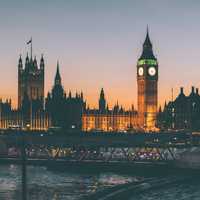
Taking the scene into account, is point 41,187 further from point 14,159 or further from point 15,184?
point 14,159

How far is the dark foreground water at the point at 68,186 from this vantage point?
86438mm

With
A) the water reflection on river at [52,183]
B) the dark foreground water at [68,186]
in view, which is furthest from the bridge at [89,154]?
the water reflection on river at [52,183]

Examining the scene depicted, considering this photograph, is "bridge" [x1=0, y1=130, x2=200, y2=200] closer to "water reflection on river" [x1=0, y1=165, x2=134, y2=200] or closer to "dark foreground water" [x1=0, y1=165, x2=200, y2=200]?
Answer: "dark foreground water" [x1=0, y1=165, x2=200, y2=200]

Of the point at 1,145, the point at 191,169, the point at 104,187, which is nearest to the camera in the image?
the point at 104,187

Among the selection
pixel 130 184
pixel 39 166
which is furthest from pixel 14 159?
pixel 130 184

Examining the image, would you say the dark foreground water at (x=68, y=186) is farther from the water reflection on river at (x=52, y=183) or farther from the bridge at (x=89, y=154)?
the bridge at (x=89, y=154)

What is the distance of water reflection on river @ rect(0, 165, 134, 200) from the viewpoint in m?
85.7

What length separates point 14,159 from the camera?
12838cm

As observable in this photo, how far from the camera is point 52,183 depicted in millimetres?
99312

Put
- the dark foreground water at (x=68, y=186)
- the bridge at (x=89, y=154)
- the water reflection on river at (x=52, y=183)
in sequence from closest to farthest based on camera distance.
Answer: the water reflection on river at (x=52, y=183)
the dark foreground water at (x=68, y=186)
the bridge at (x=89, y=154)

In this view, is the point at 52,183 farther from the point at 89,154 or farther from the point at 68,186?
the point at 89,154

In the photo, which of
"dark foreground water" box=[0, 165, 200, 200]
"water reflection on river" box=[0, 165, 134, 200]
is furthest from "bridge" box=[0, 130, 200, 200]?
"water reflection on river" box=[0, 165, 134, 200]

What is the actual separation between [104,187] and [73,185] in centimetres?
456

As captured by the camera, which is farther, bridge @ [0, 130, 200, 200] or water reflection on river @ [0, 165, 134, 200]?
bridge @ [0, 130, 200, 200]
